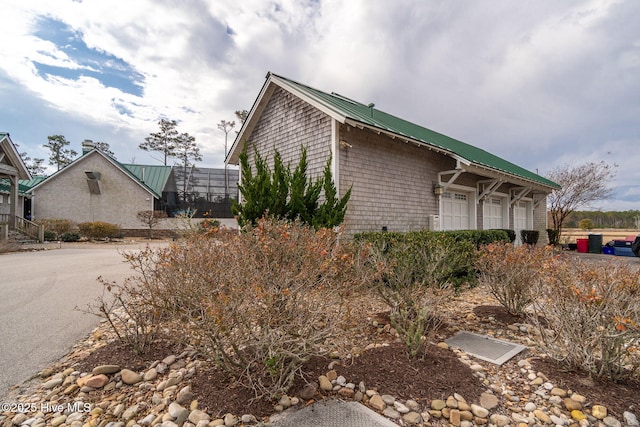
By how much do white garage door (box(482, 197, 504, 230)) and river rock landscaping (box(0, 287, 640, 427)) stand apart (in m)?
10.3

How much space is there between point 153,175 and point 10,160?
9.90 m

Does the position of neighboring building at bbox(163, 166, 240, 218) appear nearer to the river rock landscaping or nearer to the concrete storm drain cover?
the river rock landscaping

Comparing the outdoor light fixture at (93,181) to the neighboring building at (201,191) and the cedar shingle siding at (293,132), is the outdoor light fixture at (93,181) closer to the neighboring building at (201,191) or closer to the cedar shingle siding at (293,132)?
the neighboring building at (201,191)

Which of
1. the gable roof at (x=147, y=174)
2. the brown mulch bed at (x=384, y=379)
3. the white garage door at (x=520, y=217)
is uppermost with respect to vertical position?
the gable roof at (x=147, y=174)

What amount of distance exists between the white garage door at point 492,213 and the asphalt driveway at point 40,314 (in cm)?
1301

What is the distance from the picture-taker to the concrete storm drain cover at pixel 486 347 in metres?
3.05

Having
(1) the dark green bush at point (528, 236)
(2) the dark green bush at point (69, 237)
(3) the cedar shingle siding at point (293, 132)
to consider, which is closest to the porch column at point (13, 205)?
(2) the dark green bush at point (69, 237)

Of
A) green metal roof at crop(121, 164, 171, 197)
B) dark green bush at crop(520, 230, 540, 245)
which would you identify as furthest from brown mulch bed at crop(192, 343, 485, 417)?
green metal roof at crop(121, 164, 171, 197)

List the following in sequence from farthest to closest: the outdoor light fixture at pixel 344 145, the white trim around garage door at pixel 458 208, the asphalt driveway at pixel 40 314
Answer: the white trim around garage door at pixel 458 208
the outdoor light fixture at pixel 344 145
the asphalt driveway at pixel 40 314

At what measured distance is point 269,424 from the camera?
1.99 metres

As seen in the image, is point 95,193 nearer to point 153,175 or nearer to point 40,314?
point 153,175

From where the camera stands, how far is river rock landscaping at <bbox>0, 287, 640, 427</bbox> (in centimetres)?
212

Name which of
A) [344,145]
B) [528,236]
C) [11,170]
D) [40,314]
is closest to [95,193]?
[11,170]

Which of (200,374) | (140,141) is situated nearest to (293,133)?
(200,374)
